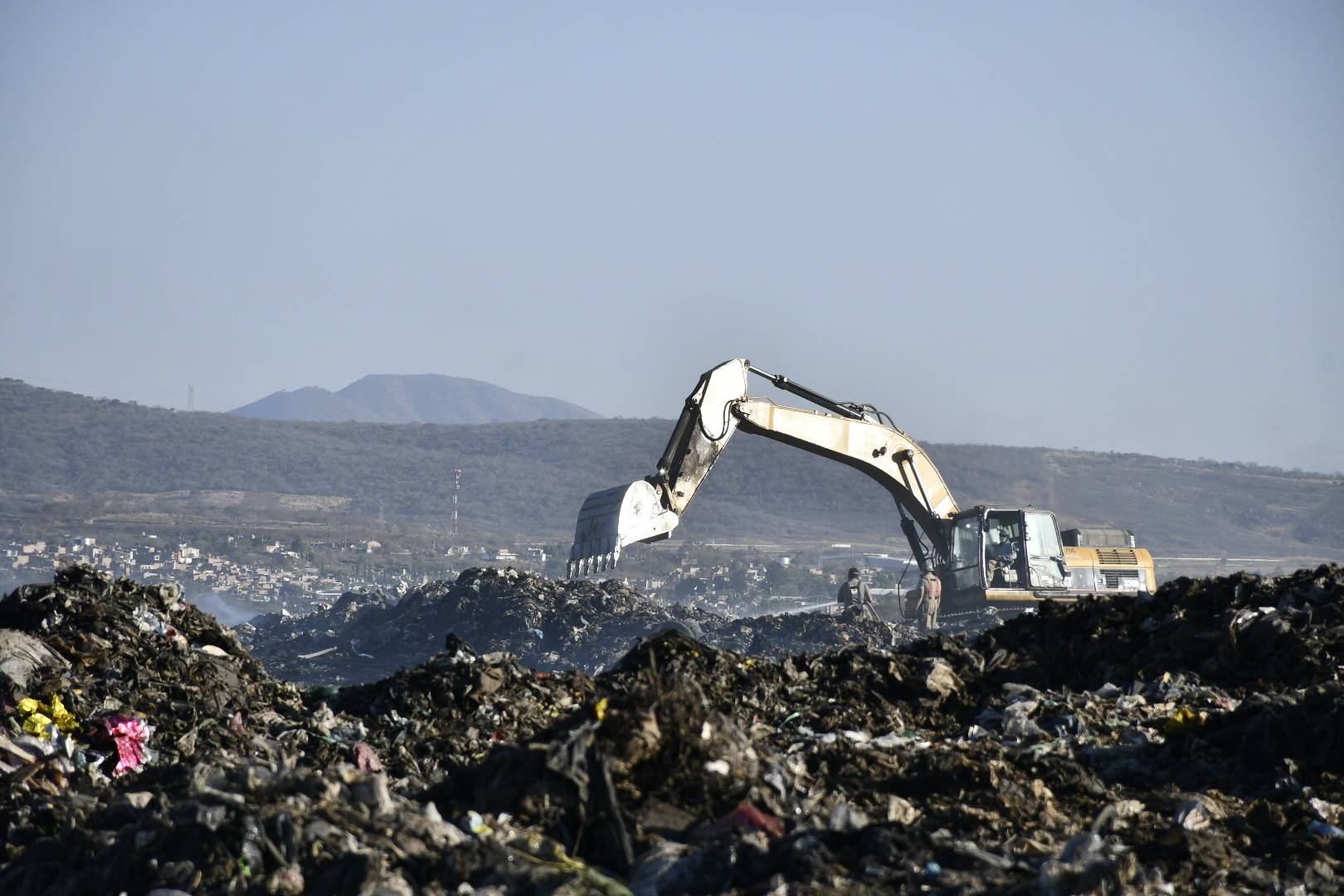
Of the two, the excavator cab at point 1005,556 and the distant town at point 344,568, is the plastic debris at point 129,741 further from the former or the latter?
the distant town at point 344,568

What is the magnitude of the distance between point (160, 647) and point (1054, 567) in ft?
41.3

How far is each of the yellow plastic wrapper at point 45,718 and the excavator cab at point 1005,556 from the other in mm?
12567

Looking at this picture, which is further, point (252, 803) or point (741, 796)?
point (741, 796)

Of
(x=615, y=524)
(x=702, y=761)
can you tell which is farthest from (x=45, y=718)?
(x=615, y=524)

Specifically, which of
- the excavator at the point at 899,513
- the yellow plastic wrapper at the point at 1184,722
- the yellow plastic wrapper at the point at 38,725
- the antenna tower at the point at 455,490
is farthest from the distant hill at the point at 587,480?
the yellow plastic wrapper at the point at 38,725

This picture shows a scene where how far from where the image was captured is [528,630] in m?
21.2

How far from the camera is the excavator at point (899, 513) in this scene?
15805 mm

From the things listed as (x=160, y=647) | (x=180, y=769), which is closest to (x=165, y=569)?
(x=160, y=647)

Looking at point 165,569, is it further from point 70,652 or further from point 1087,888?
point 1087,888

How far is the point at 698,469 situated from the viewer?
54.1 ft

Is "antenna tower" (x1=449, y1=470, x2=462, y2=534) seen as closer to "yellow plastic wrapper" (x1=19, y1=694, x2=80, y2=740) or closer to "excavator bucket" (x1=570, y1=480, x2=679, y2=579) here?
"excavator bucket" (x1=570, y1=480, x2=679, y2=579)

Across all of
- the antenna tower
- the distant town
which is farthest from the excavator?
the antenna tower

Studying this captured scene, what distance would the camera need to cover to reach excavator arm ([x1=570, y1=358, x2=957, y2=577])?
15.6 meters

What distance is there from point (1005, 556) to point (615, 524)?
20.8ft
